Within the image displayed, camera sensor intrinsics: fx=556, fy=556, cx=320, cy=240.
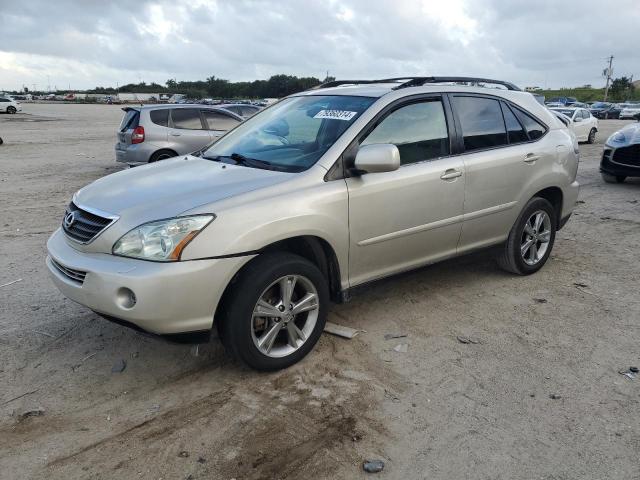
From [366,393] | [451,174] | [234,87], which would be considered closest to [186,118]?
[451,174]

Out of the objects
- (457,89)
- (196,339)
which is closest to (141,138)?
(457,89)

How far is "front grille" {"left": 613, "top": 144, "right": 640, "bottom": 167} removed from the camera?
995 cm

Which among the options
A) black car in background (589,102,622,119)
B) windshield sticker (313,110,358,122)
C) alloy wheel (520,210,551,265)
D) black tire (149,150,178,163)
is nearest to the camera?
windshield sticker (313,110,358,122)

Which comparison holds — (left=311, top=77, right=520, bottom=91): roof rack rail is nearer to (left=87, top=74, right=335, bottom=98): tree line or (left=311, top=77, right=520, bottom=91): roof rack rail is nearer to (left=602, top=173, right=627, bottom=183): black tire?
(left=602, top=173, right=627, bottom=183): black tire

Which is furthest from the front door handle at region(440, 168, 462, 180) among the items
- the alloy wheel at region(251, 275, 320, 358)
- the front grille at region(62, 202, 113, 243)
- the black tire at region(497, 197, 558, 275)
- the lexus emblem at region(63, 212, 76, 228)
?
the lexus emblem at region(63, 212, 76, 228)

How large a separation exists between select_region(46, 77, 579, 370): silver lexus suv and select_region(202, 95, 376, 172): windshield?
0.05 feet

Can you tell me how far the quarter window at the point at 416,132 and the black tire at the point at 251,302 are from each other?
1.05m

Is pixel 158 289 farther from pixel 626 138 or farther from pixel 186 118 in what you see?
pixel 626 138

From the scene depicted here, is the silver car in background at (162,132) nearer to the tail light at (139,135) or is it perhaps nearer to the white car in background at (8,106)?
the tail light at (139,135)

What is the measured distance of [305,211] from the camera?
344 cm

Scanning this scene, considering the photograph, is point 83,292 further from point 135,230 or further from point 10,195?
point 10,195

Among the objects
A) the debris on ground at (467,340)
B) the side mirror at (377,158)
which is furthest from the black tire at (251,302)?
the debris on ground at (467,340)

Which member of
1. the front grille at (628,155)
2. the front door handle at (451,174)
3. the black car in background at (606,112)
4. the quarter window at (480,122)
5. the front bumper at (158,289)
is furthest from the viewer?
the black car in background at (606,112)

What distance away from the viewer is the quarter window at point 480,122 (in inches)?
178
